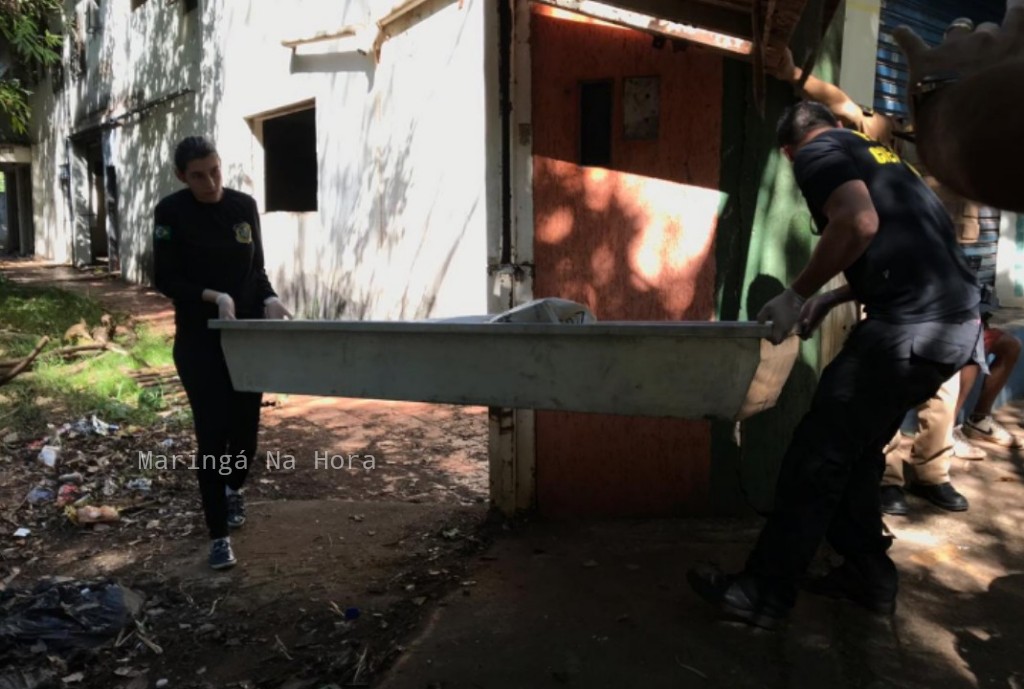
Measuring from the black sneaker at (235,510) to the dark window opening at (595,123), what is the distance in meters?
2.25

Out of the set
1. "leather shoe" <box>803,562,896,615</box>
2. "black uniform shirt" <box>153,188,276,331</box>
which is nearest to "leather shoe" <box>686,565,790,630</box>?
"leather shoe" <box>803,562,896,615</box>

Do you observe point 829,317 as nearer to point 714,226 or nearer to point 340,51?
point 714,226

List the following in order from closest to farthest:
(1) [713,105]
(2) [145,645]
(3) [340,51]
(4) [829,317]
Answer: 1. (2) [145,645]
2. (1) [713,105]
3. (4) [829,317]
4. (3) [340,51]

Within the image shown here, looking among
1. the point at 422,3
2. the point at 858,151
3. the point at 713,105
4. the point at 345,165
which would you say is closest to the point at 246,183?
the point at 345,165

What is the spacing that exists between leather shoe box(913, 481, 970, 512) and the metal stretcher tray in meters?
1.79

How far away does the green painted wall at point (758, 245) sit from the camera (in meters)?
3.31

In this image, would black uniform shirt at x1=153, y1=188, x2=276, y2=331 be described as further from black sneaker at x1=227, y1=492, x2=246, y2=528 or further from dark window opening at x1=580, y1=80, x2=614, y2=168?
dark window opening at x1=580, y1=80, x2=614, y2=168

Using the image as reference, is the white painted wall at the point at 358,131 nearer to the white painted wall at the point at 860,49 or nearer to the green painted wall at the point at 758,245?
the green painted wall at the point at 758,245

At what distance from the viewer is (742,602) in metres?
2.69

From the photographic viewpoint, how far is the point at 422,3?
292 inches

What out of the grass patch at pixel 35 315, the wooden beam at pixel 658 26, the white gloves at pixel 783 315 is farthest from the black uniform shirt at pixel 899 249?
the grass patch at pixel 35 315

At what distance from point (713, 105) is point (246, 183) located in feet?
27.4

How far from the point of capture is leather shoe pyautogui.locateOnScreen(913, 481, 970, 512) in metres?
3.79

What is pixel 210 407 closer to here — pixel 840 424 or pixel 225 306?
pixel 225 306
